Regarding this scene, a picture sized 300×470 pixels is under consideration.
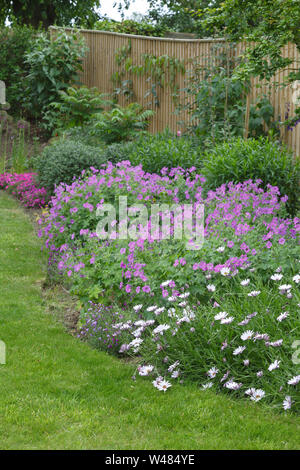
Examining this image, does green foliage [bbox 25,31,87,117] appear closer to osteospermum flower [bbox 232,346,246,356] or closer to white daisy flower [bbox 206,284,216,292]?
white daisy flower [bbox 206,284,216,292]

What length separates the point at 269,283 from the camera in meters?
4.07

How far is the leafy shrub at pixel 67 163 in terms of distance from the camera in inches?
318

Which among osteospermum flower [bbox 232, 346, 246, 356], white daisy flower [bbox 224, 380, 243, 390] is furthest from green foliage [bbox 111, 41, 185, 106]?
white daisy flower [bbox 224, 380, 243, 390]

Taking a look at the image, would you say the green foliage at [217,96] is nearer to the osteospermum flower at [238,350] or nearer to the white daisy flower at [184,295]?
the white daisy flower at [184,295]

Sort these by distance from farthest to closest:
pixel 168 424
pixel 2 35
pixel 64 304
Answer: pixel 2 35 → pixel 64 304 → pixel 168 424

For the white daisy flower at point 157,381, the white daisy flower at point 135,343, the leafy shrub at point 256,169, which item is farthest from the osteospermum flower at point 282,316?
the leafy shrub at point 256,169

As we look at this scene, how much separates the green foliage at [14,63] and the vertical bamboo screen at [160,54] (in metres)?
0.95

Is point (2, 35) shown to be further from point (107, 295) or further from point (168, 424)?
point (168, 424)

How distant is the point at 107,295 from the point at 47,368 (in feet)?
3.25

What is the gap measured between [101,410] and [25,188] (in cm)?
627

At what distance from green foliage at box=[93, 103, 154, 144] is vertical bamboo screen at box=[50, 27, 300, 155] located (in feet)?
1.55

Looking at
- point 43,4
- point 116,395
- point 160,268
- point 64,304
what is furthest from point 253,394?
point 43,4
